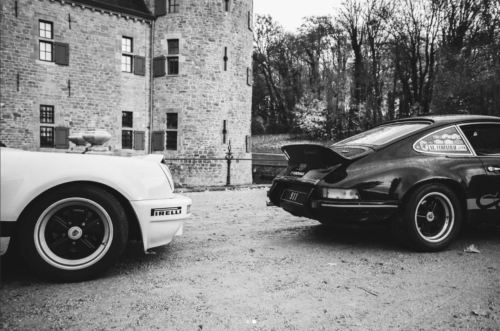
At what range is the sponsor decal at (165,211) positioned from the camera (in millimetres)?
3225

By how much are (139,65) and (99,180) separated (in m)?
16.6

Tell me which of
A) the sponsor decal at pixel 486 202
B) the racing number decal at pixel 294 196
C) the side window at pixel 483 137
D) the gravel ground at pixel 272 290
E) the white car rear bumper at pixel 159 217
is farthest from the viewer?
the side window at pixel 483 137

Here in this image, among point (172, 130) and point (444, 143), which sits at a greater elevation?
point (172, 130)

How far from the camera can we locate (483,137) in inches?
176

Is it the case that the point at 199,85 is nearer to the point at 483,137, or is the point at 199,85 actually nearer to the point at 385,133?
the point at 385,133

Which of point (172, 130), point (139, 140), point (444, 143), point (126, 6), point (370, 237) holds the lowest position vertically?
point (370, 237)

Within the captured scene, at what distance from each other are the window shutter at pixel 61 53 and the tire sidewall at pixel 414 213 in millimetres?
16650

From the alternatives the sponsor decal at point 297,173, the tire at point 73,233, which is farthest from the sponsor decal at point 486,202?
the tire at point 73,233

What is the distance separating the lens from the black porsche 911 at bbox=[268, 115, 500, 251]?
3.75m

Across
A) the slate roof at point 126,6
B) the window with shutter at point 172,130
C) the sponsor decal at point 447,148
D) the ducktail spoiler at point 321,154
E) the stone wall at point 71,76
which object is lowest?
the ducktail spoiler at point 321,154

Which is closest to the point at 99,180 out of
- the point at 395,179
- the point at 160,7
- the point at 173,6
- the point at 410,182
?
the point at 395,179

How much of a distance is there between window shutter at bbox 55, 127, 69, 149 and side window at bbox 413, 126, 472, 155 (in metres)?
15.7

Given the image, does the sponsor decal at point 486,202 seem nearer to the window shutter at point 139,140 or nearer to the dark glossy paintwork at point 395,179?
the dark glossy paintwork at point 395,179

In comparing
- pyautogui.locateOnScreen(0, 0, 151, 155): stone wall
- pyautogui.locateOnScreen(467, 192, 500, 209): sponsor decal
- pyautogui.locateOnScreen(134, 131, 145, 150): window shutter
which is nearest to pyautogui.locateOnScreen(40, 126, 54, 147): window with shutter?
pyautogui.locateOnScreen(0, 0, 151, 155): stone wall
